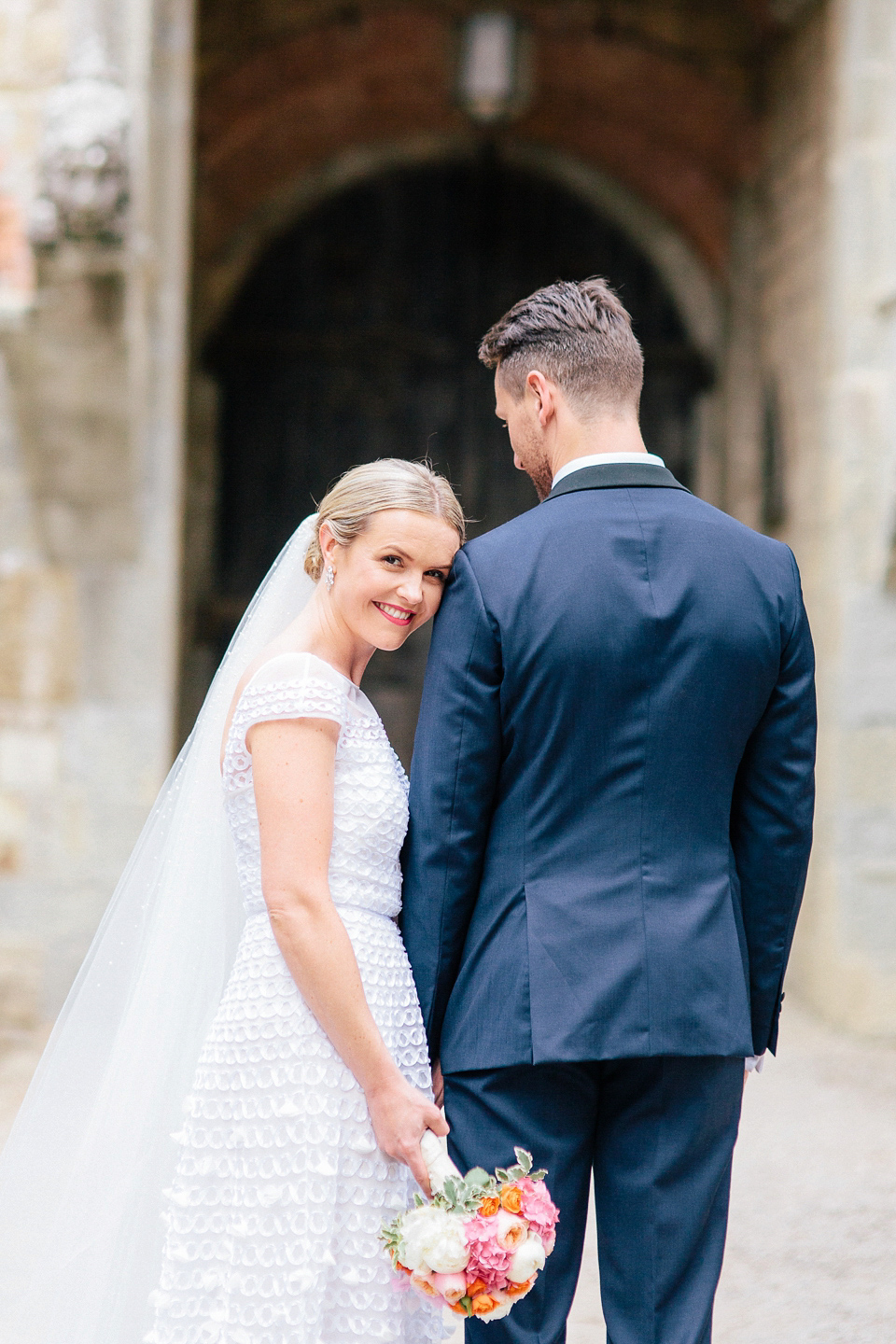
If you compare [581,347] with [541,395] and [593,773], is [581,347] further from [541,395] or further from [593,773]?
[593,773]

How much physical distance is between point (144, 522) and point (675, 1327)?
3553 millimetres

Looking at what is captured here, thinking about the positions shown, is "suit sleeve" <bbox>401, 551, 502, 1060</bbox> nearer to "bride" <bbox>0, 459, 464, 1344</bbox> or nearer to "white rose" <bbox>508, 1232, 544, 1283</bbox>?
"bride" <bbox>0, 459, 464, 1344</bbox>

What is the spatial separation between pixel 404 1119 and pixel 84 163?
3.19 metres

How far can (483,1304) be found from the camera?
1.55 meters

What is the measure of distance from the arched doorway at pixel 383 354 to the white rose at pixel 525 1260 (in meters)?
5.09

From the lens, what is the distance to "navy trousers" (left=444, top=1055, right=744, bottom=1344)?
1.74 m

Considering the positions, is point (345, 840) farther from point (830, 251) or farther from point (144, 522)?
point (830, 251)

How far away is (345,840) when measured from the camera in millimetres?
1852

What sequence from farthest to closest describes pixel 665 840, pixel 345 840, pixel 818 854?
pixel 818 854, pixel 345 840, pixel 665 840

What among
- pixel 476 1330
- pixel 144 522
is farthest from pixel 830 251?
pixel 476 1330

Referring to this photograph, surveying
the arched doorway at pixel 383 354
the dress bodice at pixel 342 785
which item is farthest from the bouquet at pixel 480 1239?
the arched doorway at pixel 383 354

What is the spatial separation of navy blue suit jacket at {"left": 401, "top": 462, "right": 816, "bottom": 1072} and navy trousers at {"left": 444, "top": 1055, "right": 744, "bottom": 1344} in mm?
67

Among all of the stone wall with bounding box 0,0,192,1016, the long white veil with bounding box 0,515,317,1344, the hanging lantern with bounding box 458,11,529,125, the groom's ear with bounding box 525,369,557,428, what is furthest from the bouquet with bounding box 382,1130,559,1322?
the hanging lantern with bounding box 458,11,529,125

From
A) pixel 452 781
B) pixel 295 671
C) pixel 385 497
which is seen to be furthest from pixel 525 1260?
pixel 385 497
